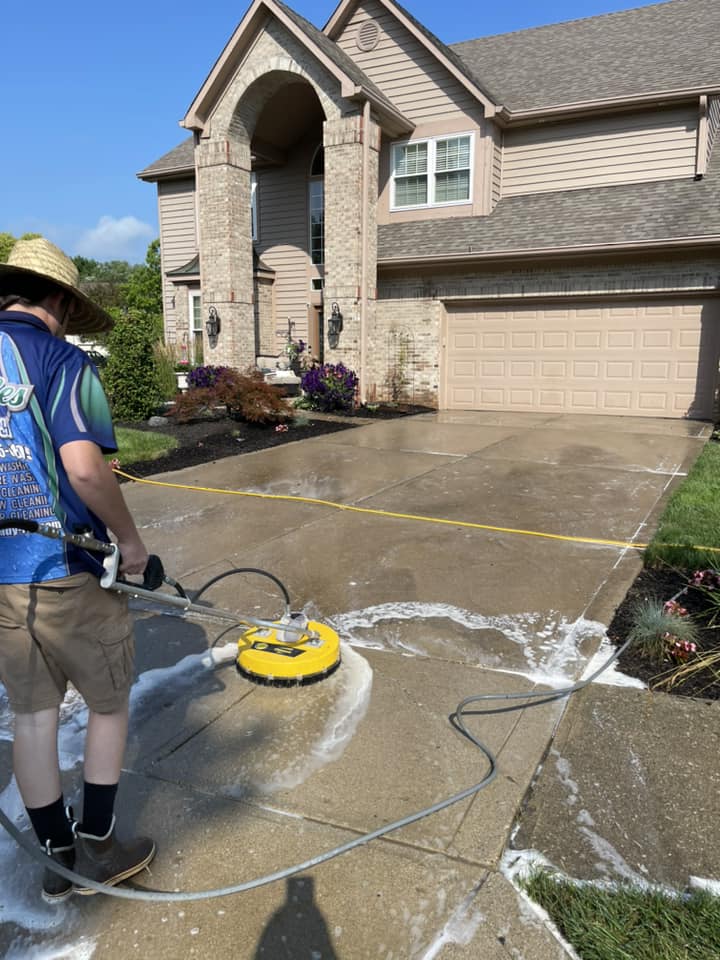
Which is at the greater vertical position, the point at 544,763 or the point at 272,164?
the point at 272,164

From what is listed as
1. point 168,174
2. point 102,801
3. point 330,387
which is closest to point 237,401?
point 330,387

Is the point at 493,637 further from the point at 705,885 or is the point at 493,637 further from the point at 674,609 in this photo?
the point at 705,885

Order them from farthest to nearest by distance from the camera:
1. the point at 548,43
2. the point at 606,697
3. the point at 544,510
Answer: the point at 548,43 < the point at 544,510 < the point at 606,697

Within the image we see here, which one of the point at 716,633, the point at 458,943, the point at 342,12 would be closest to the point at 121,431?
the point at 716,633

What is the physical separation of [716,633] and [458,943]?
8.39ft

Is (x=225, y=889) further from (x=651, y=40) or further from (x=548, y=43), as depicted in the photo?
(x=548, y=43)

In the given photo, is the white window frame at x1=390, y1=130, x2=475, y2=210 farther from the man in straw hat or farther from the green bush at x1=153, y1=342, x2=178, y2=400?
the man in straw hat

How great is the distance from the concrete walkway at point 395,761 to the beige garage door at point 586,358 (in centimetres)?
846

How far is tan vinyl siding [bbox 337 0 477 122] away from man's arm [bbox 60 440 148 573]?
15.6 m

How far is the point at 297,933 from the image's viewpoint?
2.07 metres

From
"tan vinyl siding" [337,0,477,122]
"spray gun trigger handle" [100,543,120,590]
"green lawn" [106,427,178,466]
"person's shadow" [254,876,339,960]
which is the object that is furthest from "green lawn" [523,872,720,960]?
"tan vinyl siding" [337,0,477,122]

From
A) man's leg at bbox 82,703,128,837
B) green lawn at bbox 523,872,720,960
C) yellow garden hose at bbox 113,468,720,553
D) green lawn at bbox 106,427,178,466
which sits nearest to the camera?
green lawn at bbox 523,872,720,960

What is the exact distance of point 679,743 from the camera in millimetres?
2994

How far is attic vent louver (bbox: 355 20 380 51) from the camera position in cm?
1599
